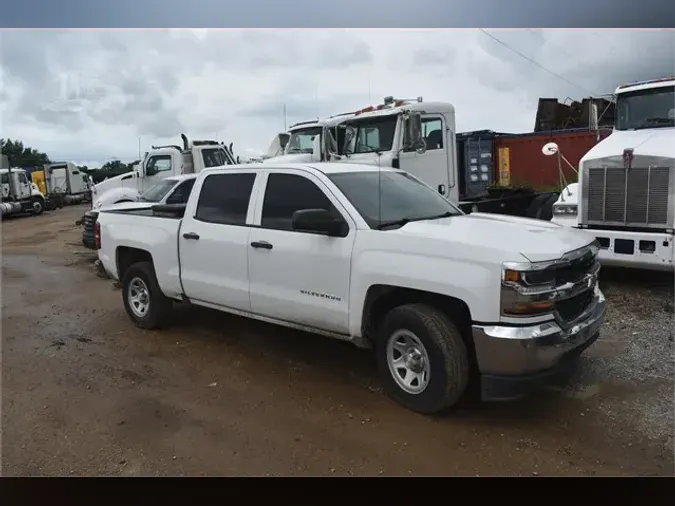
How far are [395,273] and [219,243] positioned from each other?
1.83 metres

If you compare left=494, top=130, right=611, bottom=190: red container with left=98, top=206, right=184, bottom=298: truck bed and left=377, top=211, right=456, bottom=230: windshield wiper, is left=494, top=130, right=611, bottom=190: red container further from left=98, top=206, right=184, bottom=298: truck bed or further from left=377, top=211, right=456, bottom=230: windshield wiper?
left=98, top=206, right=184, bottom=298: truck bed

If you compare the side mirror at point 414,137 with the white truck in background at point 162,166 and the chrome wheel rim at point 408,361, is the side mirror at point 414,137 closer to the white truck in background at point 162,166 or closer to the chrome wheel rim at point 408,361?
the white truck in background at point 162,166

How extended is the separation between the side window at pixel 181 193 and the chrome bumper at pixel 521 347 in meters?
3.79

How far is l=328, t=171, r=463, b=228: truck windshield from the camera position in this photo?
14.6 ft

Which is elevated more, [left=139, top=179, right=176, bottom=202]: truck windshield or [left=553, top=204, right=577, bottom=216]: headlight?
[left=139, top=179, right=176, bottom=202]: truck windshield

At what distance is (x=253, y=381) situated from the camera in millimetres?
4797

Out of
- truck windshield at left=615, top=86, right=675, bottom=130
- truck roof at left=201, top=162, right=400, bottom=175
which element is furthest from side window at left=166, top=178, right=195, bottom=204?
truck windshield at left=615, top=86, right=675, bottom=130

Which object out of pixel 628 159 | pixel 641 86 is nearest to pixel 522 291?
pixel 628 159

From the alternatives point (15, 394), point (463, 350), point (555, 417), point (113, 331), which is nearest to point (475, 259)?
point (463, 350)

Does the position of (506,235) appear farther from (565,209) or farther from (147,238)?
(565,209)

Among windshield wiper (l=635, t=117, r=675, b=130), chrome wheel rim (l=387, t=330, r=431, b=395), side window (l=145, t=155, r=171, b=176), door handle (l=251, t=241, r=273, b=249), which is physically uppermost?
windshield wiper (l=635, t=117, r=675, b=130)

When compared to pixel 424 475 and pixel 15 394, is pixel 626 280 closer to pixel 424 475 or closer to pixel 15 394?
pixel 424 475

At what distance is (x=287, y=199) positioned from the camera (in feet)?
15.9
